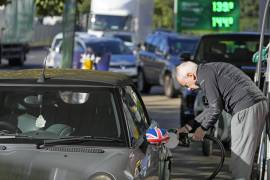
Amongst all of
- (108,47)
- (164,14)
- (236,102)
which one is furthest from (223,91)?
(164,14)

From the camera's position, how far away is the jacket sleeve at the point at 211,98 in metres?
7.42

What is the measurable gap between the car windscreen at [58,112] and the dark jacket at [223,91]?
1.11m

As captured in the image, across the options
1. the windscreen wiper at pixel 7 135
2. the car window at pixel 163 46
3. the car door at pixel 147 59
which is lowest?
the car door at pixel 147 59

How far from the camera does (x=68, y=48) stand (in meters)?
17.2

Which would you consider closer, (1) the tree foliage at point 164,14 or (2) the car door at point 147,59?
(2) the car door at point 147,59

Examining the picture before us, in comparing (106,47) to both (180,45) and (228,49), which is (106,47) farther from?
(228,49)

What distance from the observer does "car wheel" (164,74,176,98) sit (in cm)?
2391

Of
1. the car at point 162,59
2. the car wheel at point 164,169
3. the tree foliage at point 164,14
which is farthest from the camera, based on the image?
the tree foliage at point 164,14

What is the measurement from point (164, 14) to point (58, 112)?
78836 mm

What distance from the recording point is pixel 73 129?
671 centimetres

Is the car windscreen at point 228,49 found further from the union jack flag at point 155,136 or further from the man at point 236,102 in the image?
the union jack flag at point 155,136

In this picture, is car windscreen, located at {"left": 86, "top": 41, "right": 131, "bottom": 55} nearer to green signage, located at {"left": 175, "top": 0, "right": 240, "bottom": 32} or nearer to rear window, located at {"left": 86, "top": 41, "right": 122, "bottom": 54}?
rear window, located at {"left": 86, "top": 41, "right": 122, "bottom": 54}

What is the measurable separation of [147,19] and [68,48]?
2273 centimetres

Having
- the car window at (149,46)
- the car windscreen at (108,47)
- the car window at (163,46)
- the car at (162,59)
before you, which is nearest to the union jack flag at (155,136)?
the car at (162,59)
